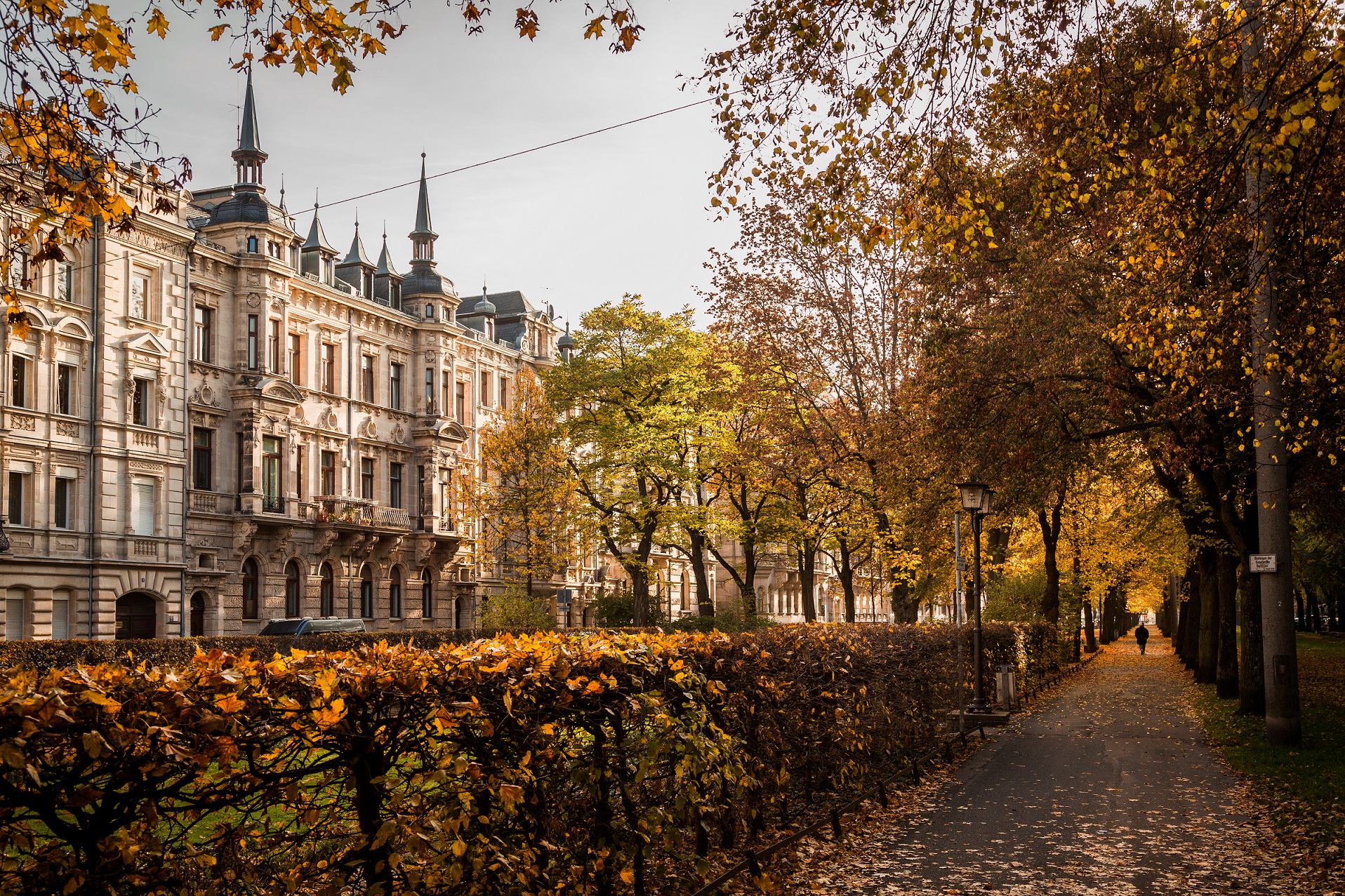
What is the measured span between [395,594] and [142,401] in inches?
616

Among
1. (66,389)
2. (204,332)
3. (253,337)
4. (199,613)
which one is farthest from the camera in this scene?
(253,337)

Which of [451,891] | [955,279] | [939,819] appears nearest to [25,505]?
[955,279]

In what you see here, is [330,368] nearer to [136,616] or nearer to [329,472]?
[329,472]

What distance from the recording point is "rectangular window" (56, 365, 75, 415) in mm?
38531

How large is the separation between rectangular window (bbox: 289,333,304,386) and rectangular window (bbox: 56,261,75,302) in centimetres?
1048

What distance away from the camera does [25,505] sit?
37031mm

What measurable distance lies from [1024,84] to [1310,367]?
4742 mm

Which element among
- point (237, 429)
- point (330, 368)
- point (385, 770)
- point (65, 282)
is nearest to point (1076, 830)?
point (385, 770)

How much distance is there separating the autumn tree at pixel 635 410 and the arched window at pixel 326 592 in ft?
37.5

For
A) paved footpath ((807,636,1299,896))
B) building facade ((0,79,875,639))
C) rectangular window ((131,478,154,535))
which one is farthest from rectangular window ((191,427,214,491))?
paved footpath ((807,636,1299,896))

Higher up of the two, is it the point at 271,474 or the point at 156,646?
the point at 271,474

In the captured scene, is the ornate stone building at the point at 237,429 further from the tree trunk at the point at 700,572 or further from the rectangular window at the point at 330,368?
the tree trunk at the point at 700,572

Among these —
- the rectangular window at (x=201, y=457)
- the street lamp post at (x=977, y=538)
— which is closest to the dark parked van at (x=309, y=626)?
the rectangular window at (x=201, y=457)

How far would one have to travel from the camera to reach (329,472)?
50719mm
